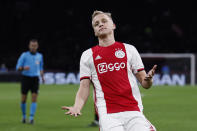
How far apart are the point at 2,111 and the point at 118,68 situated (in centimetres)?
1108

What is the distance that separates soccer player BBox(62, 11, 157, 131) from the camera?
15.8 feet

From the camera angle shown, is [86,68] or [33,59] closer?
[86,68]

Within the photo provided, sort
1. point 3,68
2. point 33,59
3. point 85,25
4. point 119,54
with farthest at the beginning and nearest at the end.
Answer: point 85,25, point 3,68, point 33,59, point 119,54

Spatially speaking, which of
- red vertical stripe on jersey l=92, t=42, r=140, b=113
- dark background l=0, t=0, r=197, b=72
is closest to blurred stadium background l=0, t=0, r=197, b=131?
dark background l=0, t=0, r=197, b=72

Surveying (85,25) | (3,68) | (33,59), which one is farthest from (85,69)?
(85,25)

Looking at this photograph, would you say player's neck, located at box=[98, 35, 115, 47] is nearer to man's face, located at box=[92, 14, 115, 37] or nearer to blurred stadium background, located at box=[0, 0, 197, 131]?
man's face, located at box=[92, 14, 115, 37]

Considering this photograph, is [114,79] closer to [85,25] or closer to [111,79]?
[111,79]

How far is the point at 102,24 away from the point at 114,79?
2.05ft

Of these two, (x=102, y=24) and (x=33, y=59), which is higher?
(x=102, y=24)

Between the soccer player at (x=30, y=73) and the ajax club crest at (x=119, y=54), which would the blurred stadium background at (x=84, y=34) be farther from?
the ajax club crest at (x=119, y=54)

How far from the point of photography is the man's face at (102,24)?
16.5 feet

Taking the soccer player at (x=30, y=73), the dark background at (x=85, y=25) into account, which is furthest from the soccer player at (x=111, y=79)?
the dark background at (x=85, y=25)

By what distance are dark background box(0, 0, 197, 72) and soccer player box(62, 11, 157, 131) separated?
32.7 metres

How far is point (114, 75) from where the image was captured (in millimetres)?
4969
